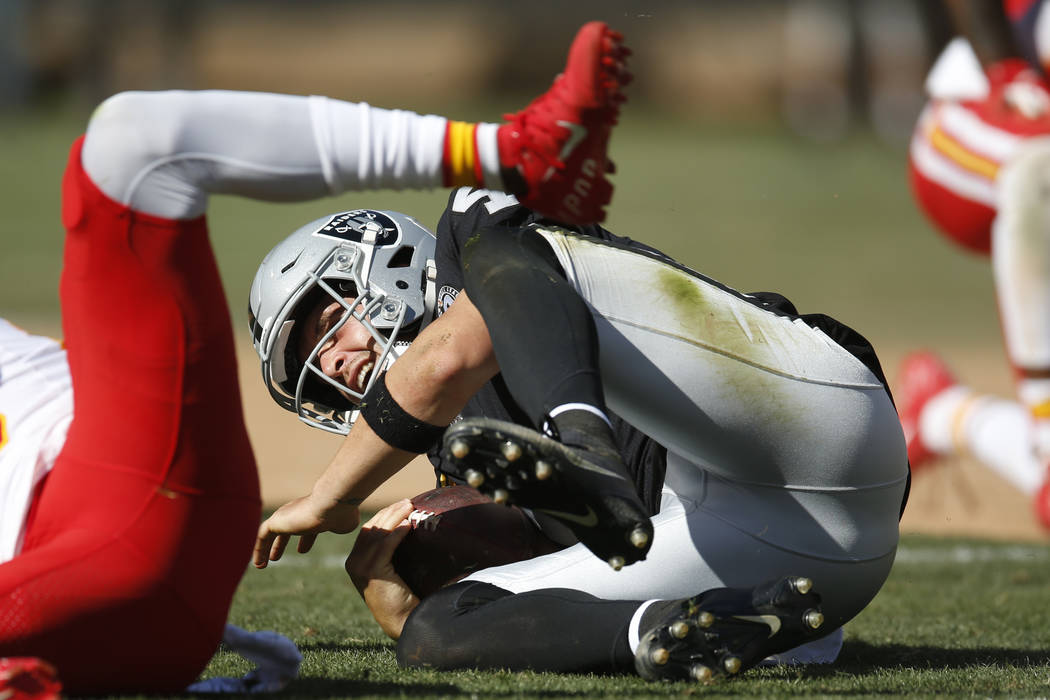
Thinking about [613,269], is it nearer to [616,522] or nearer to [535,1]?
[616,522]

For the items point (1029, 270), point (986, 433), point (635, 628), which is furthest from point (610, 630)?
point (986, 433)

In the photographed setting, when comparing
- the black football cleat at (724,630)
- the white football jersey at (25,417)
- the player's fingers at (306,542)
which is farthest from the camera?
the player's fingers at (306,542)

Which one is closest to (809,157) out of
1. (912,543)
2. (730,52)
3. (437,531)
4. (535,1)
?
(730,52)

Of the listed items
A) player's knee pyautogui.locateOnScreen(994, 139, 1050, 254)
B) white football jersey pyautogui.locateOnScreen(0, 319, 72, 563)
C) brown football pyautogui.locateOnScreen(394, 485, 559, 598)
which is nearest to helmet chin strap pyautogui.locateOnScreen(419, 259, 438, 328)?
brown football pyautogui.locateOnScreen(394, 485, 559, 598)

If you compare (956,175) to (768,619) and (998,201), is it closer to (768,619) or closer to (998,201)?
(998,201)

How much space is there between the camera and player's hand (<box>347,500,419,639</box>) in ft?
8.79

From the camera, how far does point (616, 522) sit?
1912mm

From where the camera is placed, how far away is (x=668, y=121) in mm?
23562

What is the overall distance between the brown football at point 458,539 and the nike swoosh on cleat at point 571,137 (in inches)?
39.2

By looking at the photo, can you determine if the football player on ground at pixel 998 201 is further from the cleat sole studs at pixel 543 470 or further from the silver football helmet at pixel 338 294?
the cleat sole studs at pixel 543 470

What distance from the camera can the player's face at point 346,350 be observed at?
110 inches

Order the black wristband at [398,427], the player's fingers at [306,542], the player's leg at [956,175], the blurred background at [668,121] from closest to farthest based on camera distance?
the black wristband at [398,427], the player's fingers at [306,542], the player's leg at [956,175], the blurred background at [668,121]

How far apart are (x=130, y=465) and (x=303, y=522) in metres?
0.51

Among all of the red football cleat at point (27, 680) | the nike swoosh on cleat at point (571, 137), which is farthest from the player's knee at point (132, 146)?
the red football cleat at point (27, 680)
